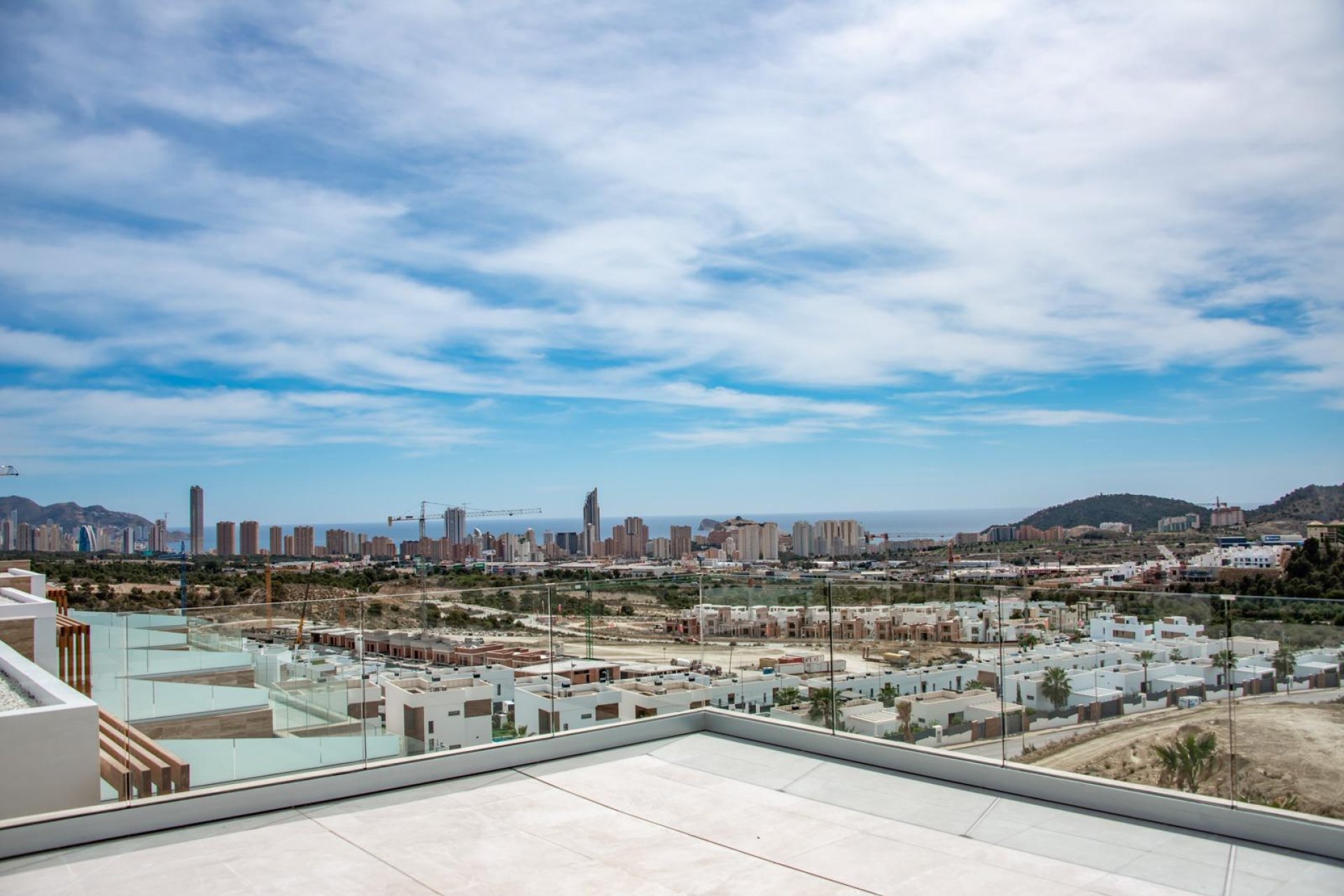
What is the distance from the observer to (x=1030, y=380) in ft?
241

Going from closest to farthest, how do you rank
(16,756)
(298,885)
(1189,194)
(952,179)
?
(298,885), (16,756), (952,179), (1189,194)

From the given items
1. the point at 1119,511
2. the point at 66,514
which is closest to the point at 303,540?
the point at 66,514

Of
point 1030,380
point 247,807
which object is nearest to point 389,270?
point 247,807

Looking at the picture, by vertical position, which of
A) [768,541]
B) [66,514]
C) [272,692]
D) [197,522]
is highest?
[66,514]

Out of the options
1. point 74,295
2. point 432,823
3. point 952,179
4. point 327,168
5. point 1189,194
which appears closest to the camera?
point 432,823

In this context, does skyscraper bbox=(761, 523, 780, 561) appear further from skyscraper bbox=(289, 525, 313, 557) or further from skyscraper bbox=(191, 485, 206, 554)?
skyscraper bbox=(191, 485, 206, 554)

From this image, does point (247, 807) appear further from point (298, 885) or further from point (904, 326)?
point (904, 326)

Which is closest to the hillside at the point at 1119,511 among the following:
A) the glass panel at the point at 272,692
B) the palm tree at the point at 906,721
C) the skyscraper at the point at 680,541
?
the skyscraper at the point at 680,541

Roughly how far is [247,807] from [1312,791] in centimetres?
494

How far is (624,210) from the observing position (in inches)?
808

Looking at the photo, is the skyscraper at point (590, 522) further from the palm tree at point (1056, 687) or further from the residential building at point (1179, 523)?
the palm tree at point (1056, 687)

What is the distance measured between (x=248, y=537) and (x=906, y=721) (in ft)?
245

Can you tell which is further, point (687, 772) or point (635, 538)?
point (635, 538)

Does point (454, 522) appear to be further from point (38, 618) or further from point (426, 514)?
point (38, 618)
